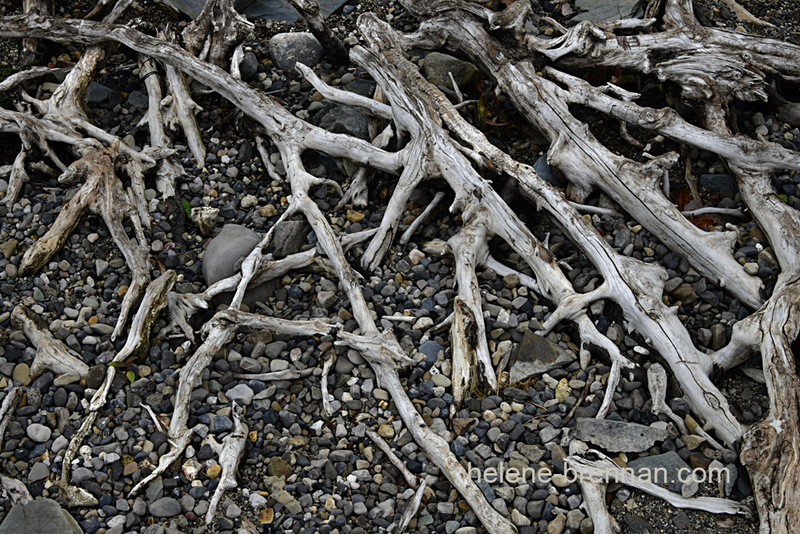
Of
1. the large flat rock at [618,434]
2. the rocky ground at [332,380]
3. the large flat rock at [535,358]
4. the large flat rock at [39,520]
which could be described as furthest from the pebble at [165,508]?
the large flat rock at [618,434]

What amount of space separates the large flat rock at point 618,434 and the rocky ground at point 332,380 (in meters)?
0.03

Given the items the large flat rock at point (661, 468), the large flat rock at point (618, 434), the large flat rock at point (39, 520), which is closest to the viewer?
the large flat rock at point (39, 520)

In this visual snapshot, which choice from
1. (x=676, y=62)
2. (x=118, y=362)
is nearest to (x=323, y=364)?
(x=118, y=362)

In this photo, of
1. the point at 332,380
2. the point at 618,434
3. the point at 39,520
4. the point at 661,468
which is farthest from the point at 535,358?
the point at 39,520

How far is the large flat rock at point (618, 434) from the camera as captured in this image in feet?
13.9

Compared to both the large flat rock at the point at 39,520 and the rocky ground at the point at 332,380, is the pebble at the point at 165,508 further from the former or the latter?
the large flat rock at the point at 39,520

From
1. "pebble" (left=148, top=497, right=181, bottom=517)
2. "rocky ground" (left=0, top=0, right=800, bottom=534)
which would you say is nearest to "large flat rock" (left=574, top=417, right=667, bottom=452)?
"rocky ground" (left=0, top=0, right=800, bottom=534)

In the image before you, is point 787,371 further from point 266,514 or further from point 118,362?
point 118,362

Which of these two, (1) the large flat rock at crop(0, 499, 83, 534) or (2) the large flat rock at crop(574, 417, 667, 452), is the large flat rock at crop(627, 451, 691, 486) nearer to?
(2) the large flat rock at crop(574, 417, 667, 452)

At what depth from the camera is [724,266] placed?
190 inches

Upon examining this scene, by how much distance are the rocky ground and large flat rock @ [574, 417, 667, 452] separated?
0.03 metres

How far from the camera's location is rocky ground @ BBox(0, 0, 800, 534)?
4117 millimetres

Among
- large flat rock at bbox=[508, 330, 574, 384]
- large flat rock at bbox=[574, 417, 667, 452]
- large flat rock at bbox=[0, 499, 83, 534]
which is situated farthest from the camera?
large flat rock at bbox=[508, 330, 574, 384]

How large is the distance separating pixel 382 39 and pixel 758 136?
10.6 ft
